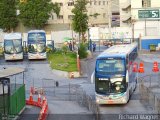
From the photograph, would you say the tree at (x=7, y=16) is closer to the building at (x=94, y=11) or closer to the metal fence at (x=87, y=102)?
the building at (x=94, y=11)

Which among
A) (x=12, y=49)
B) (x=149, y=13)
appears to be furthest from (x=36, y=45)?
(x=149, y=13)

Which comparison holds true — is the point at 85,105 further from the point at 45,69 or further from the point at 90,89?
the point at 45,69

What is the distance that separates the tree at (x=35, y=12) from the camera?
265 ft

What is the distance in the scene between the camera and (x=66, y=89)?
33.8 m

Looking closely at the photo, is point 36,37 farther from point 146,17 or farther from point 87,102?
point 87,102

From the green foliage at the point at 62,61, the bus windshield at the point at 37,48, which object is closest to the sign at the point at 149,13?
the green foliage at the point at 62,61

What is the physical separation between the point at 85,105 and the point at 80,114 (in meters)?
2.73

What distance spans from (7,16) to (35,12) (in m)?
5.30

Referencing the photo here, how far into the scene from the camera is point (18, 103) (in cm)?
2309

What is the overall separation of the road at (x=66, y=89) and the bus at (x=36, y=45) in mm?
776

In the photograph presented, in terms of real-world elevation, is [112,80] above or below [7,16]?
below

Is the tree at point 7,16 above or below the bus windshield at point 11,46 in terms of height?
above

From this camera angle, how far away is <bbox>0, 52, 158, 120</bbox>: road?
83.1 ft

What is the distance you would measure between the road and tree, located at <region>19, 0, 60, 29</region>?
104ft
